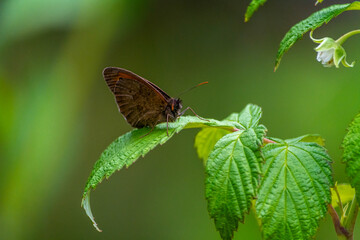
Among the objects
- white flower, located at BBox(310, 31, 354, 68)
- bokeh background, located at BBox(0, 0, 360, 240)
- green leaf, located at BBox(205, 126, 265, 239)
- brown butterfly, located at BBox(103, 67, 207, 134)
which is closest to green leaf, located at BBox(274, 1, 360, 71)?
white flower, located at BBox(310, 31, 354, 68)

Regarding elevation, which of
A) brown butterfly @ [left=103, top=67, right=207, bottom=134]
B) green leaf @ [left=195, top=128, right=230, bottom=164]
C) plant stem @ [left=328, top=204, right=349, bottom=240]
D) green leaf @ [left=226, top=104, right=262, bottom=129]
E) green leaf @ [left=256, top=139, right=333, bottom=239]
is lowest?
plant stem @ [left=328, top=204, right=349, bottom=240]

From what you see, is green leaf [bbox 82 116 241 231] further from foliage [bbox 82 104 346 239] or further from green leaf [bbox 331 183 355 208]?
green leaf [bbox 331 183 355 208]

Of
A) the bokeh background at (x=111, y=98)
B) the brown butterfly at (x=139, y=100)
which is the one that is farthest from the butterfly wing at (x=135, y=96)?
the bokeh background at (x=111, y=98)

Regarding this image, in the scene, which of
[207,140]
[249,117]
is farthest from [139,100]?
[249,117]

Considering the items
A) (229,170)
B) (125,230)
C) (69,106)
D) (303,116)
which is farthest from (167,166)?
(229,170)

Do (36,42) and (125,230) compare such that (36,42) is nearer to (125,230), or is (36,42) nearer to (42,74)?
(42,74)

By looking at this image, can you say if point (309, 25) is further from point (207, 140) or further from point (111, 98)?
point (111, 98)
